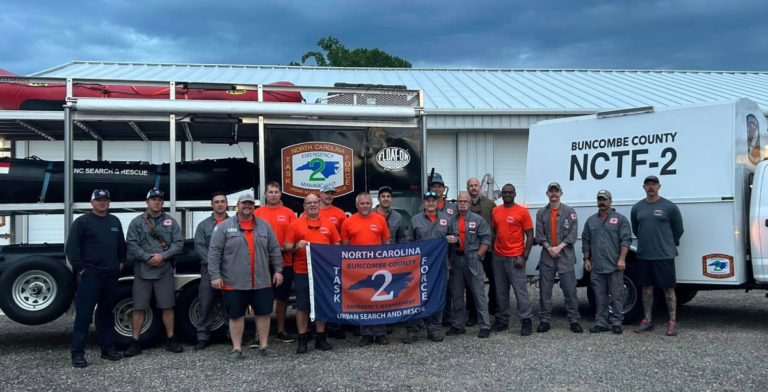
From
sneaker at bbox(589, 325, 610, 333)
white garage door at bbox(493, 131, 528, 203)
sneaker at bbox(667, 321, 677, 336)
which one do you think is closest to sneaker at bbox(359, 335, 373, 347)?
sneaker at bbox(589, 325, 610, 333)

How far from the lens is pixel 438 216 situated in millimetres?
7145

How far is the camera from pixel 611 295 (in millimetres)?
7410

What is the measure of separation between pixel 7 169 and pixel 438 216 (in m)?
5.01

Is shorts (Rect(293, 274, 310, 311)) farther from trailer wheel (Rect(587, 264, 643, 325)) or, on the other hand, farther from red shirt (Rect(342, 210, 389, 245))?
trailer wheel (Rect(587, 264, 643, 325))

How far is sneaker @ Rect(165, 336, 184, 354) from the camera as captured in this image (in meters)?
6.61

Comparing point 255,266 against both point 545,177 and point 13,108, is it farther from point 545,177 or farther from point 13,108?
point 545,177

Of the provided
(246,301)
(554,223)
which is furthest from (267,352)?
(554,223)

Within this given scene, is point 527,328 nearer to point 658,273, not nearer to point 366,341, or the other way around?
point 658,273

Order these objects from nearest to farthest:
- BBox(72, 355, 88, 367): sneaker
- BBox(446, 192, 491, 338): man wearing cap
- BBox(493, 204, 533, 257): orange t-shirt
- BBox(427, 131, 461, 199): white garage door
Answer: BBox(72, 355, 88, 367): sneaker, BBox(446, 192, 491, 338): man wearing cap, BBox(493, 204, 533, 257): orange t-shirt, BBox(427, 131, 461, 199): white garage door

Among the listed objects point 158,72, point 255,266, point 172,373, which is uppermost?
point 158,72

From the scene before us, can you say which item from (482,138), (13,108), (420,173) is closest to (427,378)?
(420,173)

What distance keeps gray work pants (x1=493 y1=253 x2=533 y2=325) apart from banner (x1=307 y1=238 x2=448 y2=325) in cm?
84

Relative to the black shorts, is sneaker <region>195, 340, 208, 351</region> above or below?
below

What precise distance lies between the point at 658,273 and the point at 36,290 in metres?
7.17
